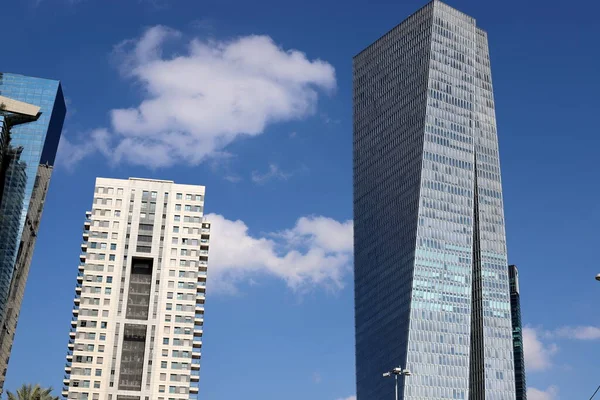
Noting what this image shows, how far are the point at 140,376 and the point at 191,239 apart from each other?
902 inches

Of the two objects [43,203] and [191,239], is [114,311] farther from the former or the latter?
[43,203]

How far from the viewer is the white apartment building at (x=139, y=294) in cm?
14388

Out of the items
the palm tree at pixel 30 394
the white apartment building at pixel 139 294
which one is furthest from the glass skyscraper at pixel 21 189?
the palm tree at pixel 30 394

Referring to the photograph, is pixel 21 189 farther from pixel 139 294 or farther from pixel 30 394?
pixel 30 394

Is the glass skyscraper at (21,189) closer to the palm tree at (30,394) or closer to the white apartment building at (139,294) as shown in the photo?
the white apartment building at (139,294)

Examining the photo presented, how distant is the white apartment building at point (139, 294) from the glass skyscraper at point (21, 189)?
1387 centimetres

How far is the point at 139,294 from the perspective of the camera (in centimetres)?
14938

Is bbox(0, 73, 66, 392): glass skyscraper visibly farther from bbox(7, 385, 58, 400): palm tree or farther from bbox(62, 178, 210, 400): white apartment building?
bbox(7, 385, 58, 400): palm tree

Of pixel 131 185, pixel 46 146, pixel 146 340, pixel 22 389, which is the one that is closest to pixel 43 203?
pixel 46 146

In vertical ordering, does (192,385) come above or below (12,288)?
below

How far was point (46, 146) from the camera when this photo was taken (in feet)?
642

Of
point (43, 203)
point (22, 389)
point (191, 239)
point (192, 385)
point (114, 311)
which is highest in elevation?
point (43, 203)

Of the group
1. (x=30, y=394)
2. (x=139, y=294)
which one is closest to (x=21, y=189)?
(x=139, y=294)

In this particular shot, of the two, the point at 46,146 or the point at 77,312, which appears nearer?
the point at 77,312
